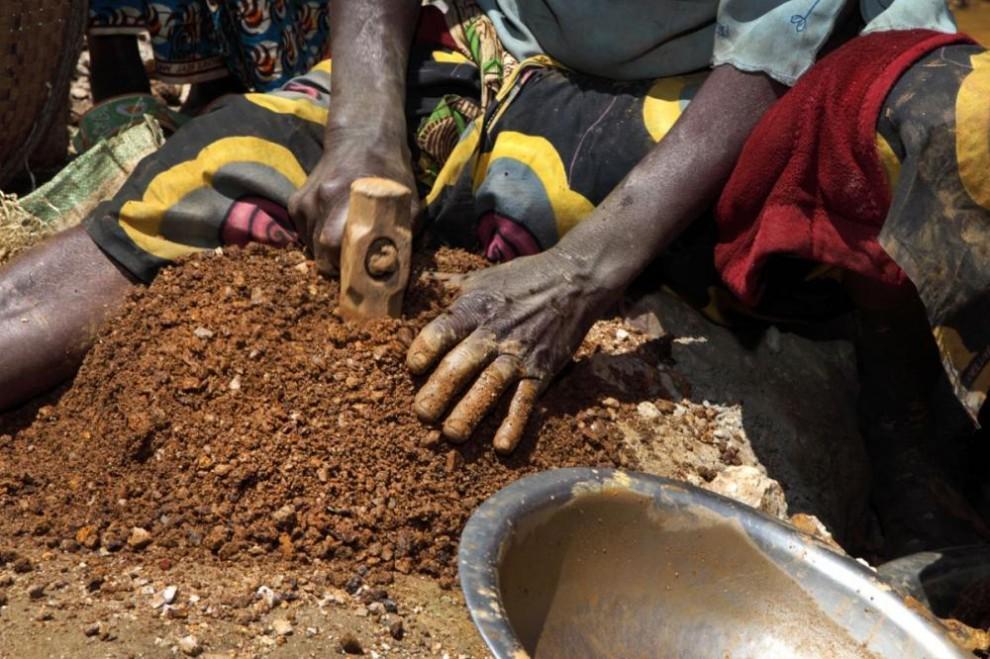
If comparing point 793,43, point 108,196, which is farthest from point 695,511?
point 108,196

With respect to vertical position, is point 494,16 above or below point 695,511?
above

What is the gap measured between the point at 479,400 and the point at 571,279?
34cm

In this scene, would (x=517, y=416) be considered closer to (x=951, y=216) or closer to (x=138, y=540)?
(x=138, y=540)

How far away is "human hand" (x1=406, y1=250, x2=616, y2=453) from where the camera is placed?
2078 mm

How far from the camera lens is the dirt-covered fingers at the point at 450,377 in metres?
2.07

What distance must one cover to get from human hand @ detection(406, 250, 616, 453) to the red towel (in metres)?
0.33

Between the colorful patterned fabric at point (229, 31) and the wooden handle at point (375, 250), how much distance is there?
137cm

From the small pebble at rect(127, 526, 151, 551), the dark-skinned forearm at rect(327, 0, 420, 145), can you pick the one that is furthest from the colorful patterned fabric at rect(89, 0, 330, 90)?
the small pebble at rect(127, 526, 151, 551)

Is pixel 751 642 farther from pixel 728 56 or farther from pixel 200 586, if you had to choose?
pixel 728 56

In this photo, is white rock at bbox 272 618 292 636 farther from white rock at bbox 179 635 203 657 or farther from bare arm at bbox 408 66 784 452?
bare arm at bbox 408 66 784 452

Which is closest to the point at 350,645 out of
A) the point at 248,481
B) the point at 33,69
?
the point at 248,481

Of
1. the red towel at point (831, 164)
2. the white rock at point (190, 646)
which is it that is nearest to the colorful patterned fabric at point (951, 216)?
the red towel at point (831, 164)

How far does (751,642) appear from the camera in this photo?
1858 millimetres

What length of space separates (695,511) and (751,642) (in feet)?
0.70
